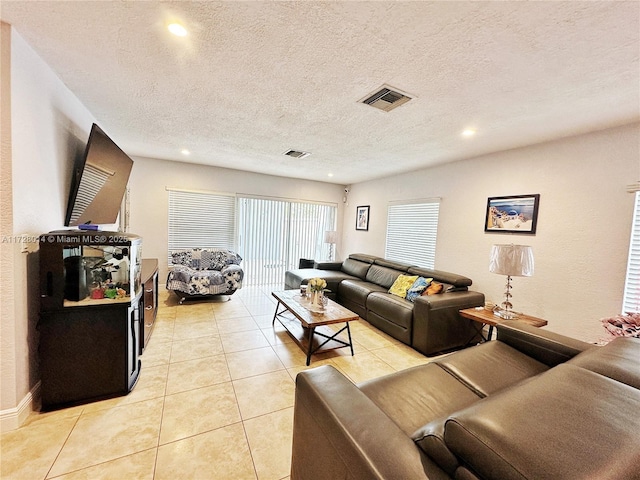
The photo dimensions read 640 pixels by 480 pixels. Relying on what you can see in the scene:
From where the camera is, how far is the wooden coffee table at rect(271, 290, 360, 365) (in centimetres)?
263

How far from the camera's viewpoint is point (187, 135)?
10.6ft

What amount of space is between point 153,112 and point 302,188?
359 centimetres

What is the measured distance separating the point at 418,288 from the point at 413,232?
1450mm

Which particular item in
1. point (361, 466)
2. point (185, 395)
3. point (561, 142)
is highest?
point (561, 142)

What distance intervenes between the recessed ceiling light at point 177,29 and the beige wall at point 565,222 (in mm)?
3603

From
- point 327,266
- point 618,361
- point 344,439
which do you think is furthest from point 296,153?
point 618,361

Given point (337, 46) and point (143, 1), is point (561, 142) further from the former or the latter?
point (143, 1)

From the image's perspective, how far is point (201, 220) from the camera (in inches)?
198

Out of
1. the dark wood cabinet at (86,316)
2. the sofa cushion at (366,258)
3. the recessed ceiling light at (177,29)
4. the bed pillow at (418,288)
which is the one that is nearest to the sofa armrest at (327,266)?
the sofa cushion at (366,258)

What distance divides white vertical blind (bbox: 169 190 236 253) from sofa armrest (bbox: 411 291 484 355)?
388cm

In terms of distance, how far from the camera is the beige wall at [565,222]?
2344mm

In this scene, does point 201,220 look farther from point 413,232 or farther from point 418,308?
point 418,308

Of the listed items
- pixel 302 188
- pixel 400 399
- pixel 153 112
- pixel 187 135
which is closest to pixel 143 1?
pixel 153 112

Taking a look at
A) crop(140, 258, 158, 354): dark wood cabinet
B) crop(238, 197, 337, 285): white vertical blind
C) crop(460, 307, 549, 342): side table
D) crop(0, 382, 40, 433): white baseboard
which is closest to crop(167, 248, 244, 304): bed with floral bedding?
crop(238, 197, 337, 285): white vertical blind
